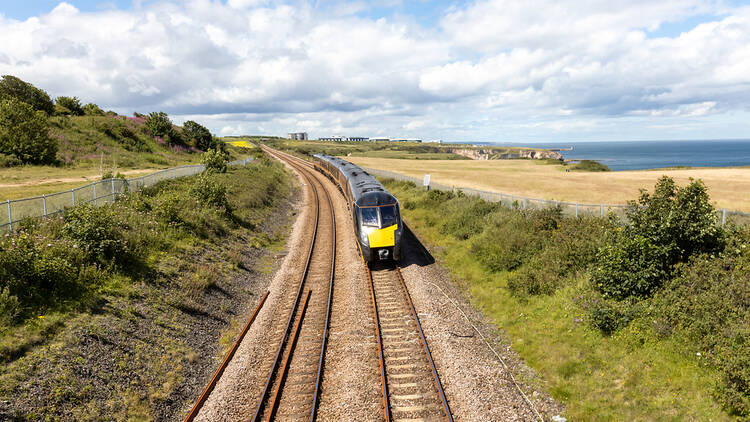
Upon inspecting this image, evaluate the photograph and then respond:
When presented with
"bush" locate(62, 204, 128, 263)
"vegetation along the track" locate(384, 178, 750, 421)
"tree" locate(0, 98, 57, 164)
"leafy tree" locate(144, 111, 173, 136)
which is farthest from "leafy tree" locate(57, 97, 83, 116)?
"vegetation along the track" locate(384, 178, 750, 421)

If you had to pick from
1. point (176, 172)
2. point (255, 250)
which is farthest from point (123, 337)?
point (176, 172)

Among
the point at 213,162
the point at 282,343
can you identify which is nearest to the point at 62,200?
the point at 282,343

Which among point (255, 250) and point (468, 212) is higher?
point (468, 212)

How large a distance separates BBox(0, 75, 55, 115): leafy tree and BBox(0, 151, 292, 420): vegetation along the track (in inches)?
1835

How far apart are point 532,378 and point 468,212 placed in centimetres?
1490

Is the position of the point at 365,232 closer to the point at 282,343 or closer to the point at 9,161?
the point at 282,343

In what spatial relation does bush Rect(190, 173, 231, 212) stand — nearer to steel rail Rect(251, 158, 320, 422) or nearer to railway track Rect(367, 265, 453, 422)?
steel rail Rect(251, 158, 320, 422)

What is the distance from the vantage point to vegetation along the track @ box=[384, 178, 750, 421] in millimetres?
8922

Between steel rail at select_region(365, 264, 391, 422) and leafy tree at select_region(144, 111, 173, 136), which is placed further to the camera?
leafy tree at select_region(144, 111, 173, 136)

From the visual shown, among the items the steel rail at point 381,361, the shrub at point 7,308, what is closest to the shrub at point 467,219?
the steel rail at point 381,361

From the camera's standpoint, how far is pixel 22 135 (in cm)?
3550

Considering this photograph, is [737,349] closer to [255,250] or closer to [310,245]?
[310,245]

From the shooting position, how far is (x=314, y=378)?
10656 millimetres

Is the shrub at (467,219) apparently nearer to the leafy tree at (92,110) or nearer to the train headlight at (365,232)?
the train headlight at (365,232)
